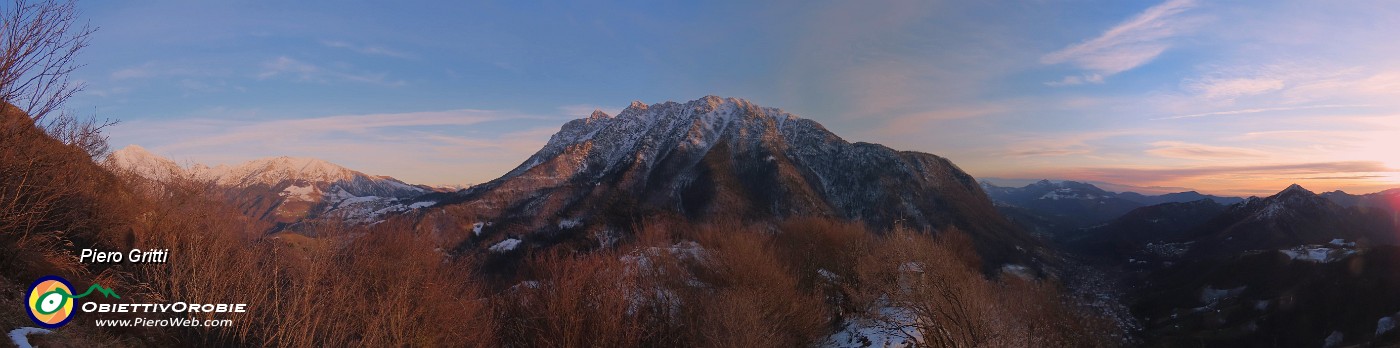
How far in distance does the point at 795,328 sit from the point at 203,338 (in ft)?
107

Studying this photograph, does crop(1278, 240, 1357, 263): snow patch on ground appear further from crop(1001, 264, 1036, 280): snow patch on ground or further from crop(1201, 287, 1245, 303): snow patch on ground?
crop(1001, 264, 1036, 280): snow patch on ground

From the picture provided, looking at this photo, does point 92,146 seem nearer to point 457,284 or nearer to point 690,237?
point 457,284

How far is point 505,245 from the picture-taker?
615 feet

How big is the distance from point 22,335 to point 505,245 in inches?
7318

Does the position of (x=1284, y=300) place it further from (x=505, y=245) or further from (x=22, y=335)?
(x=505, y=245)

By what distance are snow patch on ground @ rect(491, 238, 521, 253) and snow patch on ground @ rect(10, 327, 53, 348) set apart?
174 m

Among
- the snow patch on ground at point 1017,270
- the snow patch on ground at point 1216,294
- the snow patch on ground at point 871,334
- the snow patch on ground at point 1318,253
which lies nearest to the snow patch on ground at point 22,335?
the snow patch on ground at point 871,334

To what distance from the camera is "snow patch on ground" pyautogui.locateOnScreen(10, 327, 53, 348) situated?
1118cm

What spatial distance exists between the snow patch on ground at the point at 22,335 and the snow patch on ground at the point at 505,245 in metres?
174

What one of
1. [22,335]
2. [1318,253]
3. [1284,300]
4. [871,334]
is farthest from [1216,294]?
[22,335]

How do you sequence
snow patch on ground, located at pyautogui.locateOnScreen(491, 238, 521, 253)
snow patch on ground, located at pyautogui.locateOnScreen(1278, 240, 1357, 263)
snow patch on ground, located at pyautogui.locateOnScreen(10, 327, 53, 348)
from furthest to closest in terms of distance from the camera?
1. snow patch on ground, located at pyautogui.locateOnScreen(491, 238, 521, 253)
2. snow patch on ground, located at pyautogui.locateOnScreen(1278, 240, 1357, 263)
3. snow patch on ground, located at pyautogui.locateOnScreen(10, 327, 53, 348)

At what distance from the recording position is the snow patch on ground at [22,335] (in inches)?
440

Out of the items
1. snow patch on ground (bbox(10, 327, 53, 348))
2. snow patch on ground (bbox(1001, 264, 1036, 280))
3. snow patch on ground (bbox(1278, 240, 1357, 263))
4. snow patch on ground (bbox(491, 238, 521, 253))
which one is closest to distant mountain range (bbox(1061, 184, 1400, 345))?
snow patch on ground (bbox(1278, 240, 1357, 263))

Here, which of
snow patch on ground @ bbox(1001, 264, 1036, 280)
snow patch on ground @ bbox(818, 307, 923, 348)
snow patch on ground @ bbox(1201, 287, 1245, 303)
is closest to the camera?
snow patch on ground @ bbox(818, 307, 923, 348)
